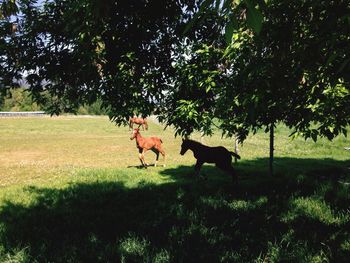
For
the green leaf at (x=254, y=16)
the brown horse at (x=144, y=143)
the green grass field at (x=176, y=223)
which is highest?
the green leaf at (x=254, y=16)

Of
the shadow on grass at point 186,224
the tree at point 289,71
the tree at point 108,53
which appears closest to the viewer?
the tree at point 289,71

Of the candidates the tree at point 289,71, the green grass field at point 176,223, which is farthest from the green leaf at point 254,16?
the green grass field at point 176,223

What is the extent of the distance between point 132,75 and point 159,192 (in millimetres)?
4428

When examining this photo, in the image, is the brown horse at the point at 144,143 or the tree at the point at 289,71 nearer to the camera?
the tree at the point at 289,71

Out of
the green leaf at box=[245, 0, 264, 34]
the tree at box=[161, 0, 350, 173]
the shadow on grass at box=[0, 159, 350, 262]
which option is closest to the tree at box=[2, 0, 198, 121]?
the tree at box=[161, 0, 350, 173]

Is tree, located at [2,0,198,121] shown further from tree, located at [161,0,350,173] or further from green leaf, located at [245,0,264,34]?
green leaf, located at [245,0,264,34]

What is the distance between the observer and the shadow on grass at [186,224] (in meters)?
5.59

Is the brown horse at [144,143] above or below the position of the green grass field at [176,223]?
above

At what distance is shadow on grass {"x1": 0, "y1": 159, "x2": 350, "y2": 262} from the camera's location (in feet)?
18.4

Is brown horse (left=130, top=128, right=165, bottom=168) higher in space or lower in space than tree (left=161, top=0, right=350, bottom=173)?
lower

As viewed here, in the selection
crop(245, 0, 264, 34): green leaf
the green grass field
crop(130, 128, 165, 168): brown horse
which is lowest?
the green grass field

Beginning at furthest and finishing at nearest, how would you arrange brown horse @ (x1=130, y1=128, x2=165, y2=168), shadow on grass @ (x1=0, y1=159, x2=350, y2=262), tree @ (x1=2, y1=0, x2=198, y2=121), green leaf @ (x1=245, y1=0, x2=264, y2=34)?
brown horse @ (x1=130, y1=128, x2=165, y2=168)
tree @ (x1=2, y1=0, x2=198, y2=121)
shadow on grass @ (x1=0, y1=159, x2=350, y2=262)
green leaf @ (x1=245, y1=0, x2=264, y2=34)

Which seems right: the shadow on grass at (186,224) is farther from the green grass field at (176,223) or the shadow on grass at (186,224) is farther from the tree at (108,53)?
the tree at (108,53)

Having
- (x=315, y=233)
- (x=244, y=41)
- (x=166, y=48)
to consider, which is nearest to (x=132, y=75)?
(x=166, y=48)
